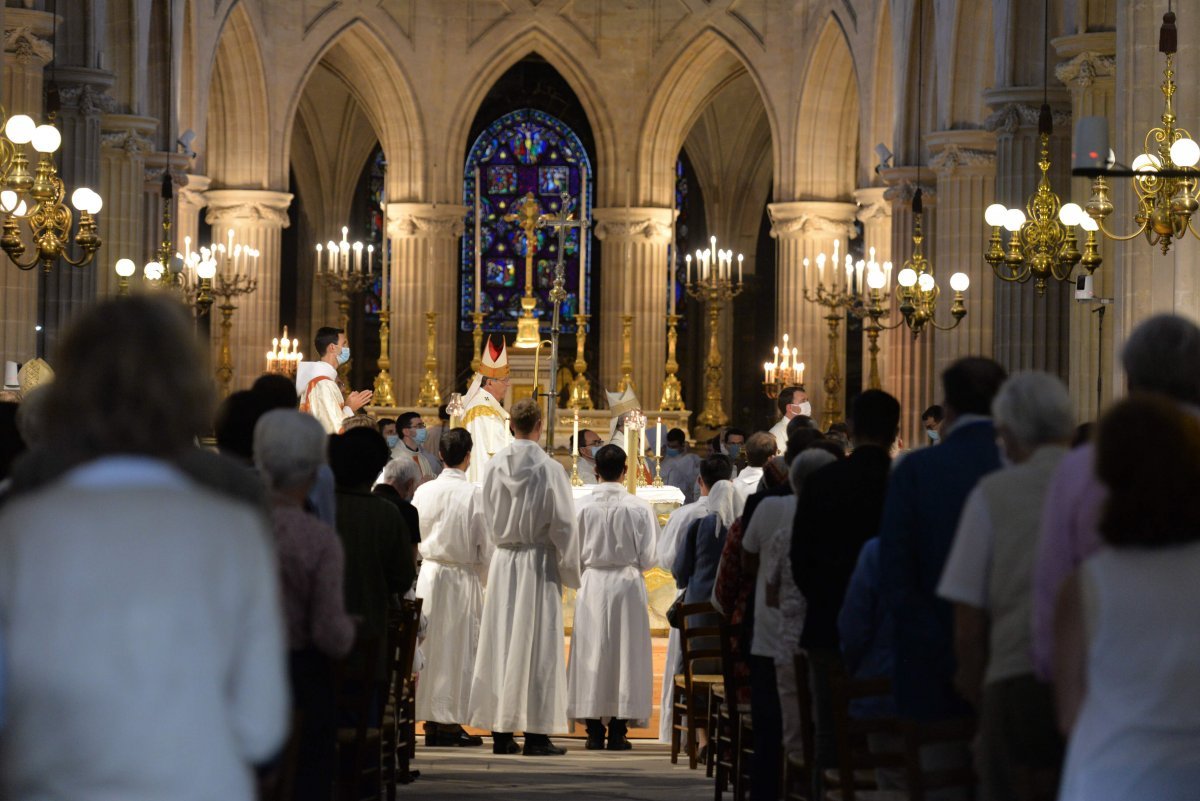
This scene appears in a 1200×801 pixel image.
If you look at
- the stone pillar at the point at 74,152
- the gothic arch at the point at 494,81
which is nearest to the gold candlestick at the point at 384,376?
the gothic arch at the point at 494,81

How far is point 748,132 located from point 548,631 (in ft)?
77.9

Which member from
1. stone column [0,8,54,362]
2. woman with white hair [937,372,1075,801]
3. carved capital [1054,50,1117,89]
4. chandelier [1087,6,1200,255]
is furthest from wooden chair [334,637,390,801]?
carved capital [1054,50,1117,89]

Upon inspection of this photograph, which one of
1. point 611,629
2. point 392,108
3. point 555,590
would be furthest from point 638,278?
point 555,590

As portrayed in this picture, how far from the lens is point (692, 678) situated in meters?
9.30

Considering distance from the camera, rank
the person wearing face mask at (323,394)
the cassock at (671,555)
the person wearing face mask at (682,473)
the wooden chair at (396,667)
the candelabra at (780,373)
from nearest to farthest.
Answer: the wooden chair at (396,667), the cassock at (671,555), the person wearing face mask at (323,394), the person wearing face mask at (682,473), the candelabra at (780,373)

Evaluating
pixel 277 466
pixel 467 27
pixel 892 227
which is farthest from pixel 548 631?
pixel 467 27

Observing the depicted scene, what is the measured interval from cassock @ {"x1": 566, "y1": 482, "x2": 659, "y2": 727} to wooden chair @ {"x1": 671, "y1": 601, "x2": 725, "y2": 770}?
0.55 metres

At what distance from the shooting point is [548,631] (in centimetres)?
1038

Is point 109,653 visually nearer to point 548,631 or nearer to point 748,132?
point 548,631

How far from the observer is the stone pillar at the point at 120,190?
65.3 feet

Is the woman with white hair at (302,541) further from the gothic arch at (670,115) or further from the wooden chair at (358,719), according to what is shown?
the gothic arch at (670,115)

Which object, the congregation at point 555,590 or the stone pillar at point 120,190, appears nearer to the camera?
the congregation at point 555,590

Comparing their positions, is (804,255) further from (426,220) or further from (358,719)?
(358,719)

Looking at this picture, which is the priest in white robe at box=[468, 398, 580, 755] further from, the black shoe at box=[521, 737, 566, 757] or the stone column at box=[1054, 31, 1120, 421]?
the stone column at box=[1054, 31, 1120, 421]
